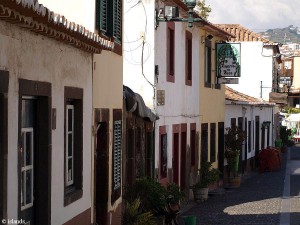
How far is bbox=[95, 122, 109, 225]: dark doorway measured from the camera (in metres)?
13.5

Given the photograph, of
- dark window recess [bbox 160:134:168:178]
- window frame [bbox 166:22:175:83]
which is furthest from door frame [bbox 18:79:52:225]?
window frame [bbox 166:22:175:83]

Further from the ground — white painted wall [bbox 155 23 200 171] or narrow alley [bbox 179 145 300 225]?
white painted wall [bbox 155 23 200 171]

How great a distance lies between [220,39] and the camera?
30.9m

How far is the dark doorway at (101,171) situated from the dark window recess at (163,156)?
7793mm

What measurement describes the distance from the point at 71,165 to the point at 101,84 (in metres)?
1.99

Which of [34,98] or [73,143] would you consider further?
[73,143]

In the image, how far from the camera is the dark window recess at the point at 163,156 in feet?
69.9

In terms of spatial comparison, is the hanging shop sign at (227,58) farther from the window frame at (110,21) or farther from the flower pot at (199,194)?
the window frame at (110,21)

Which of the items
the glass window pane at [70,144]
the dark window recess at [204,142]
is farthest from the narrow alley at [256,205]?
the glass window pane at [70,144]

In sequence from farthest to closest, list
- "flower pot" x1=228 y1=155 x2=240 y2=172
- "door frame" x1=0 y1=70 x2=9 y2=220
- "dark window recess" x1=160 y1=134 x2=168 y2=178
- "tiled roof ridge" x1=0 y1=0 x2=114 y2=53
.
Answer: "flower pot" x1=228 y1=155 x2=240 y2=172, "dark window recess" x1=160 y1=134 x2=168 y2=178, "door frame" x1=0 y1=70 x2=9 y2=220, "tiled roof ridge" x1=0 y1=0 x2=114 y2=53

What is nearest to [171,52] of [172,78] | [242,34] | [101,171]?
[172,78]

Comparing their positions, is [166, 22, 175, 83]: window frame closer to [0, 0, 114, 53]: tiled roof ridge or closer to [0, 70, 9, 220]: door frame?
[0, 0, 114, 53]: tiled roof ridge

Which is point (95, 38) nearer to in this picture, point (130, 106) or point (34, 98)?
point (34, 98)

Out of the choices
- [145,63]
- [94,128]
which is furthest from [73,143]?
[145,63]
